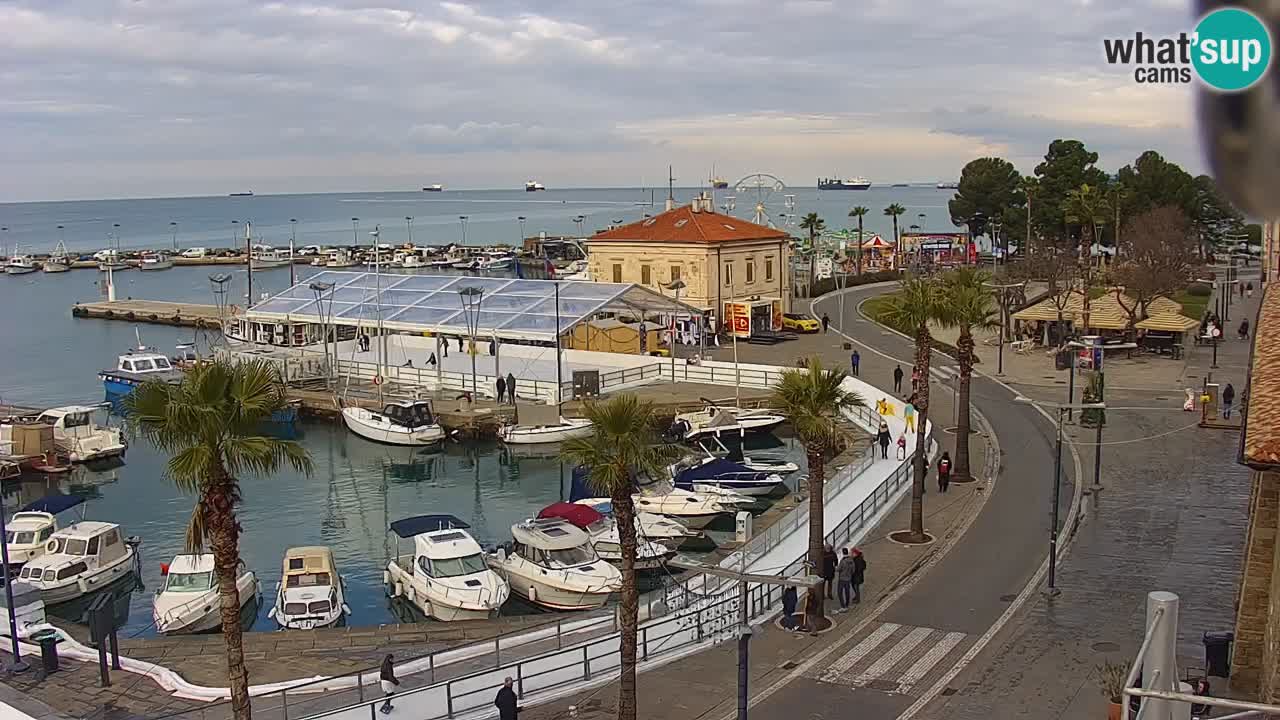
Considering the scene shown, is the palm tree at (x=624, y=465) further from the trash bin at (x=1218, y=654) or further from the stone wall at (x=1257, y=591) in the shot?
the trash bin at (x=1218, y=654)

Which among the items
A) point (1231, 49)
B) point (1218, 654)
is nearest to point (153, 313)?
point (1218, 654)

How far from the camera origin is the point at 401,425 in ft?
172

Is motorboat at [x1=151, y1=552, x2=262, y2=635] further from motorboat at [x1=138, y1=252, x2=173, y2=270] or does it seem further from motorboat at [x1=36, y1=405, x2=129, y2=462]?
motorboat at [x1=138, y1=252, x2=173, y2=270]

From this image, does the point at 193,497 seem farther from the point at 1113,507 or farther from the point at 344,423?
the point at 1113,507

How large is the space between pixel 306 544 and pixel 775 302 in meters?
43.4

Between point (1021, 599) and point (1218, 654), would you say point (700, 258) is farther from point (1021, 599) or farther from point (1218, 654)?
point (1218, 654)

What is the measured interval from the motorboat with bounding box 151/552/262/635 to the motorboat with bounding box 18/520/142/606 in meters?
3.82

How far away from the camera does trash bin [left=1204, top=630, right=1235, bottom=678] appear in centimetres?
2038

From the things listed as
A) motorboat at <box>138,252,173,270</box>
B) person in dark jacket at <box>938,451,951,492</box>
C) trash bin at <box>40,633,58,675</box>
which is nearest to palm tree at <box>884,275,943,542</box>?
person in dark jacket at <box>938,451,951,492</box>

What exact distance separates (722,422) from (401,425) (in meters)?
14.9

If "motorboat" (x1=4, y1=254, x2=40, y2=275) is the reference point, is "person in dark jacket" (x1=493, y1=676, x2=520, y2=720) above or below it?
below

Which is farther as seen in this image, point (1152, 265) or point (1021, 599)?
point (1152, 265)

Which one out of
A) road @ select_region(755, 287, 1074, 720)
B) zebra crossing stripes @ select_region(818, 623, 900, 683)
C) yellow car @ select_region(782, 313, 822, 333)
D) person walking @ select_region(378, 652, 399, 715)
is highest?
yellow car @ select_region(782, 313, 822, 333)

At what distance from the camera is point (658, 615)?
1007 inches
